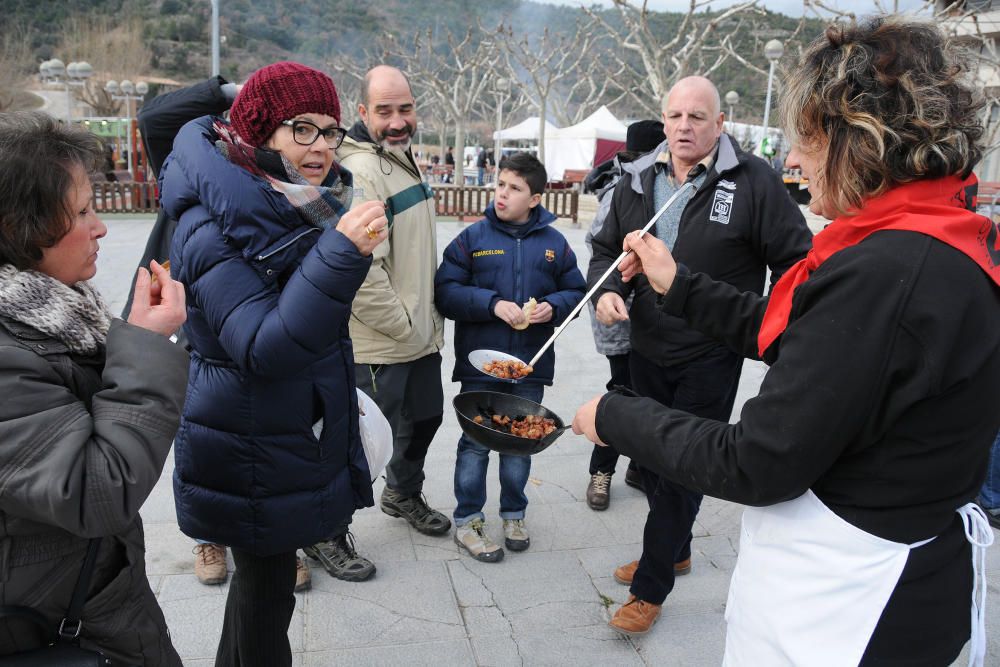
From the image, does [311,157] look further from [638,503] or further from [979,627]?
[638,503]

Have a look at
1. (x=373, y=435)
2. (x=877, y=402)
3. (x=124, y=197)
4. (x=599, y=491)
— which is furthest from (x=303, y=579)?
(x=124, y=197)

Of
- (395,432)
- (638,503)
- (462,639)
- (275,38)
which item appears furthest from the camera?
(275,38)

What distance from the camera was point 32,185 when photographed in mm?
1336

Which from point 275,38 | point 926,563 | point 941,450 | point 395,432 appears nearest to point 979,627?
point 926,563

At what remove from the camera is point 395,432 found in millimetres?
3512

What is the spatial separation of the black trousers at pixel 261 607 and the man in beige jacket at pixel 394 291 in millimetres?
997

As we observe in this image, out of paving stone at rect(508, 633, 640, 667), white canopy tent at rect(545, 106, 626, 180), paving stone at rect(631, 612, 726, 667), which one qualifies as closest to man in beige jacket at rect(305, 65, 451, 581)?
paving stone at rect(508, 633, 640, 667)

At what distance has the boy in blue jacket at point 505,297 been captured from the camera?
3391 mm

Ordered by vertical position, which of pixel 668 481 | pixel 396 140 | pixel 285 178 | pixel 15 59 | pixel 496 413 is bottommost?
pixel 668 481

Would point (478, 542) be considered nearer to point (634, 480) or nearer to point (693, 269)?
point (634, 480)

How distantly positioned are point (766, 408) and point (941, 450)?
0.32 m

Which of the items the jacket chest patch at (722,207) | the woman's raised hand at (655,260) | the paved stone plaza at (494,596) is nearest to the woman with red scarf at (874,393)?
the woman's raised hand at (655,260)

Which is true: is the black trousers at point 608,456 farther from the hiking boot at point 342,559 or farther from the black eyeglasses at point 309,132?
the black eyeglasses at point 309,132

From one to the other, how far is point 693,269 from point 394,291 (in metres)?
1.25
